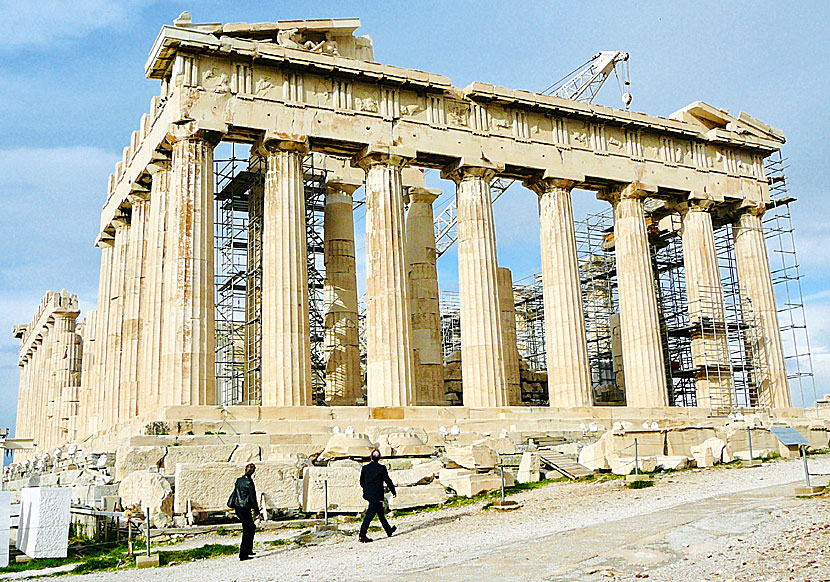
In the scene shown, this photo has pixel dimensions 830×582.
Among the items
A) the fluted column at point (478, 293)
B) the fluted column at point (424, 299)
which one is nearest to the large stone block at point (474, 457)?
the fluted column at point (478, 293)

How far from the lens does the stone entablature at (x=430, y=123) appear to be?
90.9 feet

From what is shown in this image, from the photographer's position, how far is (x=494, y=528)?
14961mm

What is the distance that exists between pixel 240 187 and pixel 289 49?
8.38m

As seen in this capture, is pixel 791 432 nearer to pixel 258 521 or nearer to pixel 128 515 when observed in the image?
pixel 258 521

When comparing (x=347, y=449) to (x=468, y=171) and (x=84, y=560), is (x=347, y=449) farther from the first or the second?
(x=468, y=171)

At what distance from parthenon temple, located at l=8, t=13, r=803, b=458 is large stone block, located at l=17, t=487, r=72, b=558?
26.7ft

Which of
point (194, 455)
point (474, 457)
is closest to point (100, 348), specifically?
point (194, 455)

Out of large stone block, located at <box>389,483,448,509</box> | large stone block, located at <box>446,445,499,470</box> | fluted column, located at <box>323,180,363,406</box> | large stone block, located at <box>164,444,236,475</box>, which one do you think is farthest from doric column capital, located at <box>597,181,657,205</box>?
large stone block, located at <box>164,444,236,475</box>

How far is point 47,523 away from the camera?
584 inches

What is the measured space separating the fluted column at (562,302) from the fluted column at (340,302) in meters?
7.20

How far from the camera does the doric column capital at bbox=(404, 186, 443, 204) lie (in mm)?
36938

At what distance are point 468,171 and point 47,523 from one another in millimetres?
20184

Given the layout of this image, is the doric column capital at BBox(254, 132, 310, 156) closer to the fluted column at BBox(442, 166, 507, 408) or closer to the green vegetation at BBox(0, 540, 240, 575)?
the fluted column at BBox(442, 166, 507, 408)

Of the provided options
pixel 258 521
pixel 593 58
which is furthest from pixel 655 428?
pixel 593 58
